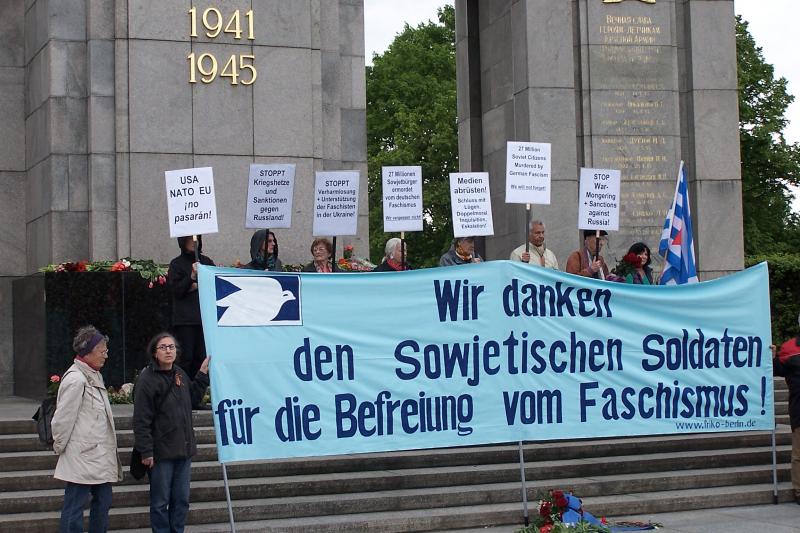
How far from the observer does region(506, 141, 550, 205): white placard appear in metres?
12.6

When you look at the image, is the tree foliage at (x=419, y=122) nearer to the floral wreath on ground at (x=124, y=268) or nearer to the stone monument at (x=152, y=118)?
the stone monument at (x=152, y=118)

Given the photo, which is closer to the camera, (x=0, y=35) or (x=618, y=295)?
(x=618, y=295)

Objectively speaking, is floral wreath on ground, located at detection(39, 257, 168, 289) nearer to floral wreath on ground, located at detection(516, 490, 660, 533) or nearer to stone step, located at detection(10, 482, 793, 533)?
stone step, located at detection(10, 482, 793, 533)

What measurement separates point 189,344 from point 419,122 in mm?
31412

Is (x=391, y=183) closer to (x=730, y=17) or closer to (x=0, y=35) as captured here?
(x=0, y=35)

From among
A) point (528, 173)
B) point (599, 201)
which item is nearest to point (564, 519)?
point (528, 173)

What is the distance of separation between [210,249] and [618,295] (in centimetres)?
706

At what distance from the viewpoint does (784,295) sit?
23.6 metres

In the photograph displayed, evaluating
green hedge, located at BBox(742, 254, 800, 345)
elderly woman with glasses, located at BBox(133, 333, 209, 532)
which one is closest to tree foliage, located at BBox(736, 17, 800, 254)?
green hedge, located at BBox(742, 254, 800, 345)

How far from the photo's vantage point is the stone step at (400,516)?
34.2 ft

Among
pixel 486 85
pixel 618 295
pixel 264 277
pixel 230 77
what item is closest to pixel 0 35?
pixel 230 77

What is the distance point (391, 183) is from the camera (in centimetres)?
1278

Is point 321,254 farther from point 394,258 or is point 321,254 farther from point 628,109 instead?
point 628,109

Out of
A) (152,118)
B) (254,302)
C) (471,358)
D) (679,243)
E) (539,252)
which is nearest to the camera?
(254,302)
